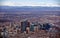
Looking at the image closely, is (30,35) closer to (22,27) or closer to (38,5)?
(22,27)

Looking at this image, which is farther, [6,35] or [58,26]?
[58,26]

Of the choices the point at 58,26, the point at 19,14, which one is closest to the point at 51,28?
the point at 58,26

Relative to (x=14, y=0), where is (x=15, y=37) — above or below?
below

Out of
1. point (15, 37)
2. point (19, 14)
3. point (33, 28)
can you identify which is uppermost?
point (19, 14)

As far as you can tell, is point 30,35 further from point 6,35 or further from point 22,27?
point 6,35

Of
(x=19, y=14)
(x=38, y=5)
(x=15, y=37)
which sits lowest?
(x=15, y=37)

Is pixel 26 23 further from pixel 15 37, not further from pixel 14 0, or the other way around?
pixel 14 0

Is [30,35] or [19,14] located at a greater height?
[19,14]

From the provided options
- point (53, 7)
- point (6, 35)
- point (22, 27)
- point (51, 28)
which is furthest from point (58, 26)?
point (6, 35)
